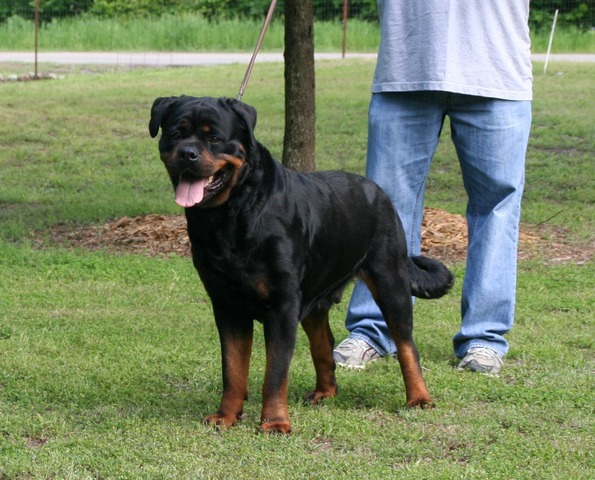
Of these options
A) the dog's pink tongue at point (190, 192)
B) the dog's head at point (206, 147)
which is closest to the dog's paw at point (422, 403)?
the dog's head at point (206, 147)

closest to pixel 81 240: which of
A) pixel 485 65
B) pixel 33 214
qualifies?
pixel 33 214

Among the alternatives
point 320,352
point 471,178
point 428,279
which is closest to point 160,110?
point 320,352

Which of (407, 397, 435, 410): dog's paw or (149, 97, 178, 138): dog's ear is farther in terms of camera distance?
(407, 397, 435, 410): dog's paw

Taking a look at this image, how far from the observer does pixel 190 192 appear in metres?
4.14

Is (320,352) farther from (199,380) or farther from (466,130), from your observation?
(466,130)

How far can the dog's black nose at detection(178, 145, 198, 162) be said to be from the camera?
159 inches

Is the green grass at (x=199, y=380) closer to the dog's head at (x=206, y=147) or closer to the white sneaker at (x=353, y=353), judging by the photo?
the white sneaker at (x=353, y=353)

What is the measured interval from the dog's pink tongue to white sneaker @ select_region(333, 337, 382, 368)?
1.65 meters

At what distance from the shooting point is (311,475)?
3904 millimetres

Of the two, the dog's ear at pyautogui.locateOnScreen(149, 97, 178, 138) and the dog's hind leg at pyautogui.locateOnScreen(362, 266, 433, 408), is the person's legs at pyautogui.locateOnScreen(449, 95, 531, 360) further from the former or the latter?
the dog's ear at pyautogui.locateOnScreen(149, 97, 178, 138)

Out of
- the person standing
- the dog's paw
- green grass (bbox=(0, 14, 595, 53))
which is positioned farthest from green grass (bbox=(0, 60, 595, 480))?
green grass (bbox=(0, 14, 595, 53))

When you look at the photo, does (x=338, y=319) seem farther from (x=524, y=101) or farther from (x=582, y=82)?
(x=582, y=82)

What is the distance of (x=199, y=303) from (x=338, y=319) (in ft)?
3.16

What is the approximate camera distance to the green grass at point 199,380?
405cm
